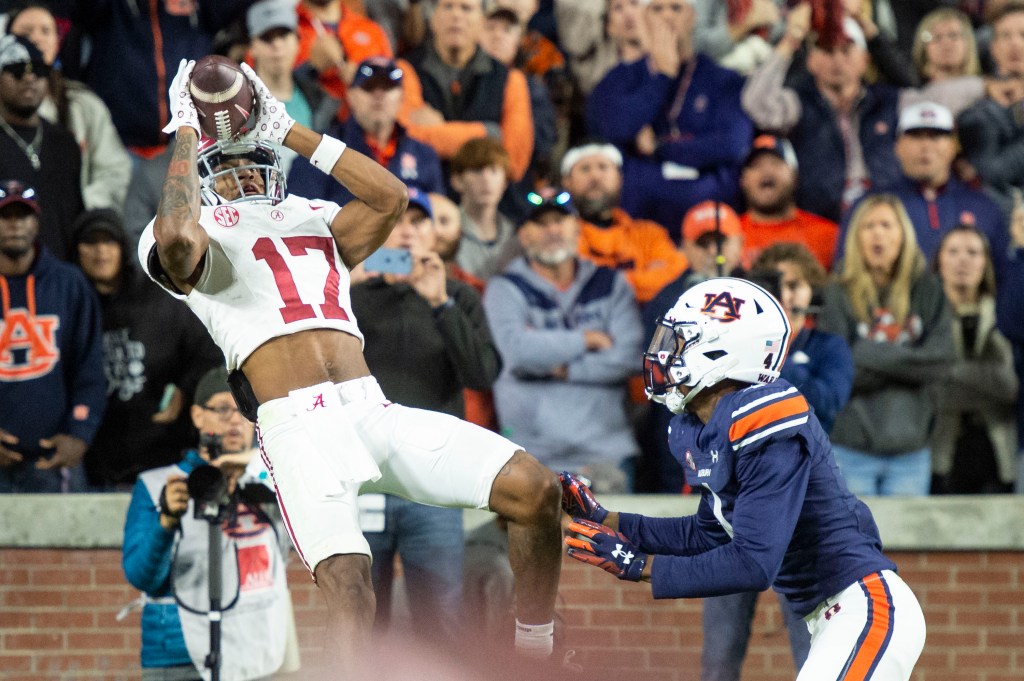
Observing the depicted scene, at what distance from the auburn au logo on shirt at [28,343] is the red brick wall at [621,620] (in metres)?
0.89

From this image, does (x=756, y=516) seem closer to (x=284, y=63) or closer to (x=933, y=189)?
(x=933, y=189)

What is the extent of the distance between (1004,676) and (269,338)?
432cm

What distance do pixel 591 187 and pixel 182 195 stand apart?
361cm

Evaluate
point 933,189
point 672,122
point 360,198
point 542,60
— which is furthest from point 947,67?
point 360,198

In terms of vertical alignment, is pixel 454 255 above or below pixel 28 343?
above

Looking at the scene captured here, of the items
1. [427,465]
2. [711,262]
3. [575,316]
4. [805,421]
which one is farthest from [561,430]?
[805,421]

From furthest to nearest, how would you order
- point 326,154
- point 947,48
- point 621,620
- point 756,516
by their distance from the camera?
point 947,48, point 621,620, point 326,154, point 756,516

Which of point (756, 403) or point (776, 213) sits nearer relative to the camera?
point (756, 403)

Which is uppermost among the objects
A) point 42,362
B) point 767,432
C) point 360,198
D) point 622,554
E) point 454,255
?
point 360,198

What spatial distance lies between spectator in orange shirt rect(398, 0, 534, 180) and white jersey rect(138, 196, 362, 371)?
323cm

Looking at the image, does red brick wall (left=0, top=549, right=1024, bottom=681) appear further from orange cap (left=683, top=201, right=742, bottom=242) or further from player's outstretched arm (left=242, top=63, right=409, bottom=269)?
player's outstretched arm (left=242, top=63, right=409, bottom=269)

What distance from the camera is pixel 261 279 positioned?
17.5ft

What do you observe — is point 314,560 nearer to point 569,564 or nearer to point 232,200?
point 232,200

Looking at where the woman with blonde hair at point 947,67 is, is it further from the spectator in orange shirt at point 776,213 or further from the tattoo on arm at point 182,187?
the tattoo on arm at point 182,187
